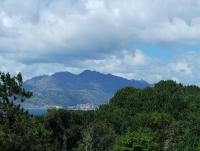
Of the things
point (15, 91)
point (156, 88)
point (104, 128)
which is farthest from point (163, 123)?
point (15, 91)

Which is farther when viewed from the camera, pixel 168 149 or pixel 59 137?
pixel 59 137

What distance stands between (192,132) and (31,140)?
66417 mm

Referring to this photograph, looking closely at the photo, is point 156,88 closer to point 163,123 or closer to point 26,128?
point 163,123

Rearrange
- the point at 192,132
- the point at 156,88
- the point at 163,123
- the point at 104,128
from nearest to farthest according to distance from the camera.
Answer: the point at 192,132 < the point at 104,128 < the point at 163,123 < the point at 156,88

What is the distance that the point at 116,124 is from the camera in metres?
129

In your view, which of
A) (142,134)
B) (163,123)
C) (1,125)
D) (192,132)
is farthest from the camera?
(163,123)

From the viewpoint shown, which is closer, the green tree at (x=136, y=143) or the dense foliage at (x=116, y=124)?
the dense foliage at (x=116, y=124)

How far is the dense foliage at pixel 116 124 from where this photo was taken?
38.9m

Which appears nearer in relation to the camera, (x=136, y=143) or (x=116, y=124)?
(x=136, y=143)

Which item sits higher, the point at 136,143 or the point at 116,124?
the point at 116,124

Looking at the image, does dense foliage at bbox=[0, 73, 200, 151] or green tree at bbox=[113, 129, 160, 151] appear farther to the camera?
green tree at bbox=[113, 129, 160, 151]

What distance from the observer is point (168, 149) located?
340 ft

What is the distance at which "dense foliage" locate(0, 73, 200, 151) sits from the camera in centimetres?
3888

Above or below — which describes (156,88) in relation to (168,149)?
above
